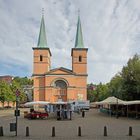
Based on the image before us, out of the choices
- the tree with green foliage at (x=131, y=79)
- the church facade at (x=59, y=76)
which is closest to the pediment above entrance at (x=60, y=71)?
the church facade at (x=59, y=76)

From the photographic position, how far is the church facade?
107688 millimetres

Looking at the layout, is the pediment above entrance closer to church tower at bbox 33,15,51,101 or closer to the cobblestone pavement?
church tower at bbox 33,15,51,101

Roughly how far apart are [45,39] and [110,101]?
68.8 metres

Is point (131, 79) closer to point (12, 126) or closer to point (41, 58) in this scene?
point (12, 126)

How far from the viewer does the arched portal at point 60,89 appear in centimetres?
10875

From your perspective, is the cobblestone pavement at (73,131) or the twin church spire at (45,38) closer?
the cobblestone pavement at (73,131)

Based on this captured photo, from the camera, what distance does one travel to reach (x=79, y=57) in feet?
372

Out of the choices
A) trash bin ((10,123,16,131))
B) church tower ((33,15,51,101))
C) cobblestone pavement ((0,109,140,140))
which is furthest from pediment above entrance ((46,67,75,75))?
trash bin ((10,123,16,131))

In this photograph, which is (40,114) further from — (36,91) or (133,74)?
(36,91)

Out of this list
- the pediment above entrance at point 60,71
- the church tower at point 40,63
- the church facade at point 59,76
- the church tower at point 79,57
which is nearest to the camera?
the church facade at point 59,76

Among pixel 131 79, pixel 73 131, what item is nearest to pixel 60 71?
pixel 131 79

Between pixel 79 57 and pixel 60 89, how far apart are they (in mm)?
13465

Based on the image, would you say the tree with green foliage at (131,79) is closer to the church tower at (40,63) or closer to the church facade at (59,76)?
the church facade at (59,76)

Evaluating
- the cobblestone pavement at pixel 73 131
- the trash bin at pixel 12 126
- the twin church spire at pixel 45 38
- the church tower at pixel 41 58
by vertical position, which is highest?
the twin church spire at pixel 45 38
